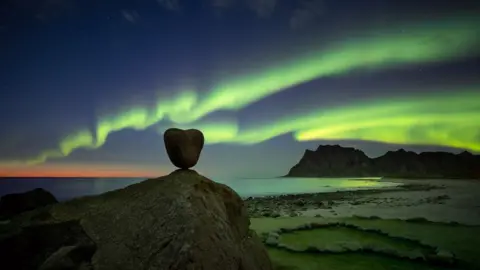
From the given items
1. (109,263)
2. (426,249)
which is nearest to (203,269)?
(109,263)

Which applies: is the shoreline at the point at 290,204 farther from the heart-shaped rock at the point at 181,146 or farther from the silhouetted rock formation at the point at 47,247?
the silhouetted rock formation at the point at 47,247

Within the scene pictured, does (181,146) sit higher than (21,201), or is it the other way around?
(181,146)

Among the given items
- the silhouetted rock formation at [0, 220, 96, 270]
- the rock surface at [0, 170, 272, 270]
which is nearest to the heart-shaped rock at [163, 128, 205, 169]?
the rock surface at [0, 170, 272, 270]

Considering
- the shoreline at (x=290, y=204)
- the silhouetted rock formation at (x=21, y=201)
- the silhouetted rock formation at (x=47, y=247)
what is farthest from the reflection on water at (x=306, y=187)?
the silhouetted rock formation at (x=47, y=247)

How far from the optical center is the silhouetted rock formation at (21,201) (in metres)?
12.8

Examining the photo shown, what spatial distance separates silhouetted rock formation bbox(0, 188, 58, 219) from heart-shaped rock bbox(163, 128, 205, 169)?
318 inches

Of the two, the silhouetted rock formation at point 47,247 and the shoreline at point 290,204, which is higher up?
the silhouetted rock formation at point 47,247

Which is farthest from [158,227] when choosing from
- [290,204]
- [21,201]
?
[290,204]

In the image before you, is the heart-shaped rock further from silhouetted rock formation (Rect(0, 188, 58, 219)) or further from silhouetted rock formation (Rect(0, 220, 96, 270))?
silhouetted rock formation (Rect(0, 188, 58, 219))

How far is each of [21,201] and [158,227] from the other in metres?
9.89

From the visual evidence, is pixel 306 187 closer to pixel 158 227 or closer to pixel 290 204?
pixel 290 204

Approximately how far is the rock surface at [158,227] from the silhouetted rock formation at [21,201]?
714cm

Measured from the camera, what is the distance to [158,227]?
661 cm

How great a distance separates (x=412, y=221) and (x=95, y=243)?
49.3 feet
